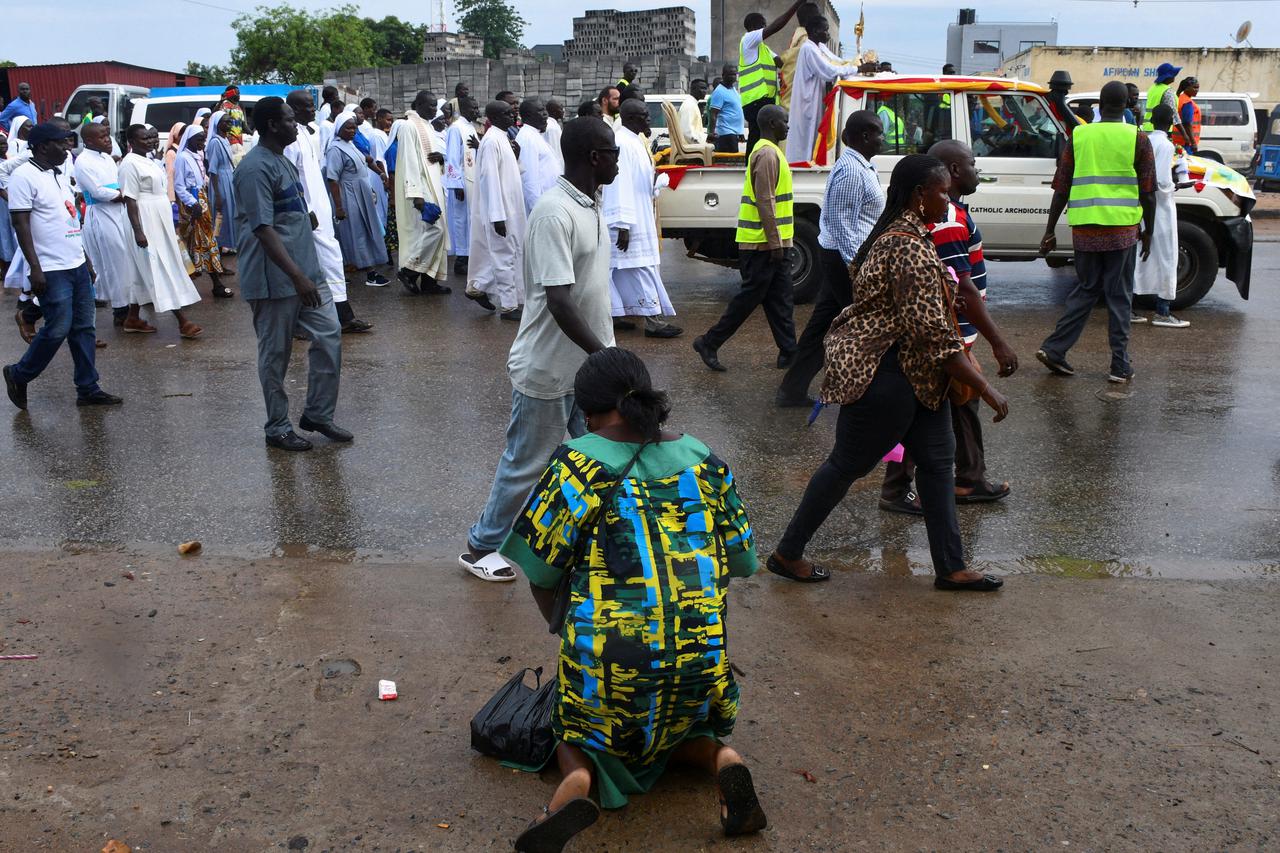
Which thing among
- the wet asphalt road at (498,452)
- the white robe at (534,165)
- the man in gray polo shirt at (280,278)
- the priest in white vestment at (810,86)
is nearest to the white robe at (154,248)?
the wet asphalt road at (498,452)

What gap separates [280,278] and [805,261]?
5.28 metres

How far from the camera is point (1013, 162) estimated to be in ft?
32.7

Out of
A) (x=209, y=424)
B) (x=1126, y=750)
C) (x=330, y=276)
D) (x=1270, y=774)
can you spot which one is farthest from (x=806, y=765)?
(x=330, y=276)

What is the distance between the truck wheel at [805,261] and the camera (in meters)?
10.2

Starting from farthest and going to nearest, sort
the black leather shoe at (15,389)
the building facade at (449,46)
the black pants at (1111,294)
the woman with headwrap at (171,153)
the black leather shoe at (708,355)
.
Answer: the building facade at (449,46) < the woman with headwrap at (171,153) < the black leather shoe at (708,355) < the black pants at (1111,294) < the black leather shoe at (15,389)

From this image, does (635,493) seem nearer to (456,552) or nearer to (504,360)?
(456,552)

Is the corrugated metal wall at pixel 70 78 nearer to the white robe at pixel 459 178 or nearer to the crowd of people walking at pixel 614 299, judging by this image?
the crowd of people walking at pixel 614 299

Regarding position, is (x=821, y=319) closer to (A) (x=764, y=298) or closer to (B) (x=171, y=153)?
(A) (x=764, y=298)

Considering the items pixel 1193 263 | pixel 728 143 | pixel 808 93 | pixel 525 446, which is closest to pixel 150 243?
pixel 808 93

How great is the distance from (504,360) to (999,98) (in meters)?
4.74

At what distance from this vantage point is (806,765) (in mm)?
3344

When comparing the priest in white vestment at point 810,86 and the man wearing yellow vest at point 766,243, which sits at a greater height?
the priest in white vestment at point 810,86

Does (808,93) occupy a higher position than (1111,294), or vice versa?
(808,93)

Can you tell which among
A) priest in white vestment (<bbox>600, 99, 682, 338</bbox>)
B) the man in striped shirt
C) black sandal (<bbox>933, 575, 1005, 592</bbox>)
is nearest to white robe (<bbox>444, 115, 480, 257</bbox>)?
priest in white vestment (<bbox>600, 99, 682, 338</bbox>)
